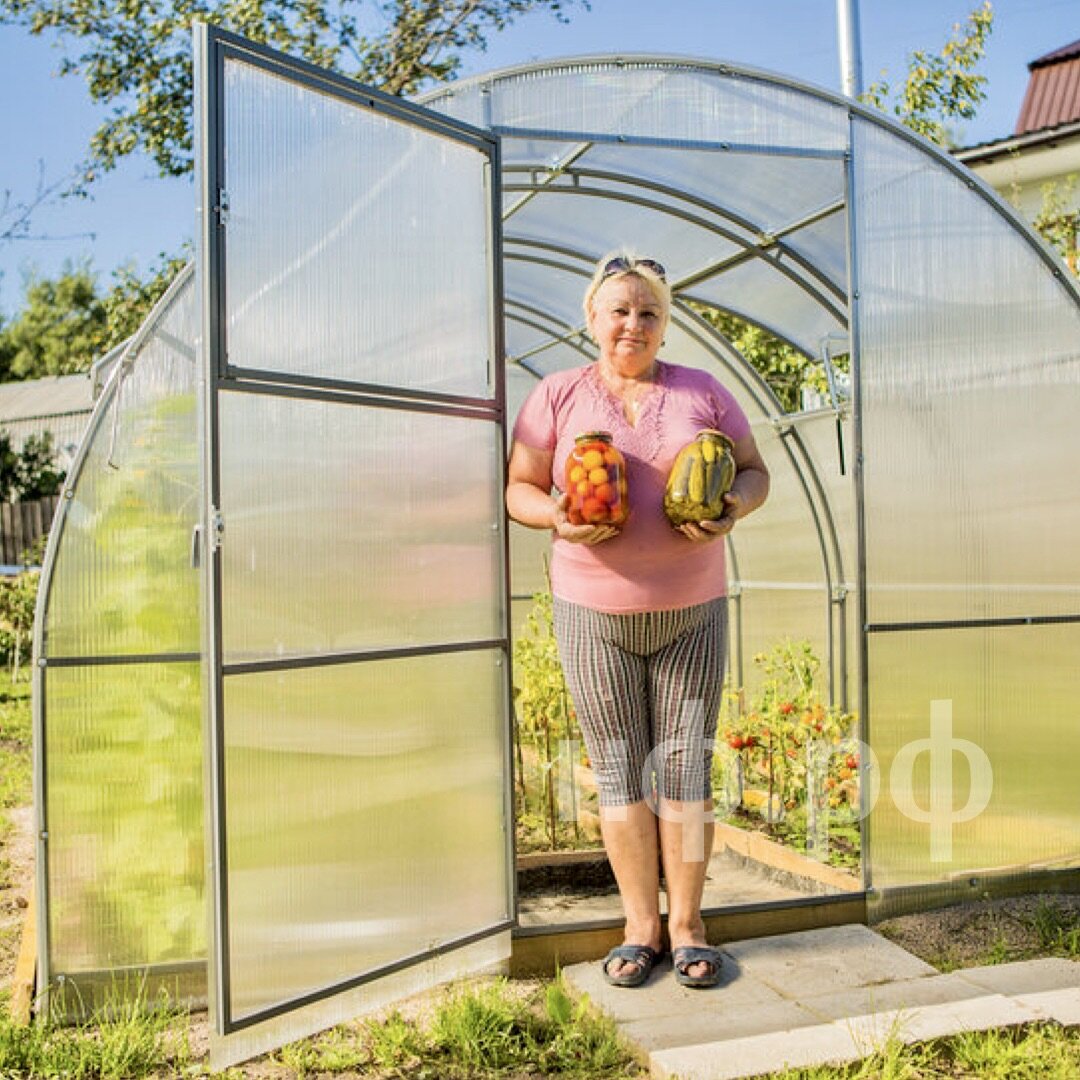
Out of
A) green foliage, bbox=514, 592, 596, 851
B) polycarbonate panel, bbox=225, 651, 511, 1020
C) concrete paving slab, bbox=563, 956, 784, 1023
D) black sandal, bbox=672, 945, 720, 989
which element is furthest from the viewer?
green foliage, bbox=514, 592, 596, 851

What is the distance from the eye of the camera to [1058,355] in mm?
4500

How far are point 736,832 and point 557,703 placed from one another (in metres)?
0.90

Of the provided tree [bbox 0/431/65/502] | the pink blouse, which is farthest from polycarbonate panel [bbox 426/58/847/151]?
tree [bbox 0/431/65/502]

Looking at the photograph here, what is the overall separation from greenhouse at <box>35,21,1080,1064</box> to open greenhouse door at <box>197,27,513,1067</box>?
0.03 ft

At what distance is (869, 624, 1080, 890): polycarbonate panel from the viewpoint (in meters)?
4.14

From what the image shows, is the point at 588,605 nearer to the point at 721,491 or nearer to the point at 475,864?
the point at 721,491

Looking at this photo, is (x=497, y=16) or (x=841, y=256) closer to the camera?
(x=841, y=256)

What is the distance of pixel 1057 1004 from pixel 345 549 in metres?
2.16

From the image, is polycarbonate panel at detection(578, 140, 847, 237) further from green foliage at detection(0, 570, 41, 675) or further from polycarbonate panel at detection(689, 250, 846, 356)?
green foliage at detection(0, 570, 41, 675)

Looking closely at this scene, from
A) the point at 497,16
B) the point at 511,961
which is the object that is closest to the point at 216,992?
the point at 511,961

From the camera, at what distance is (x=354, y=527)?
10.9ft

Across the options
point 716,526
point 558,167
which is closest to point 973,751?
point 716,526

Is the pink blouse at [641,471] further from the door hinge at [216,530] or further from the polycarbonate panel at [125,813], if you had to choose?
the polycarbonate panel at [125,813]

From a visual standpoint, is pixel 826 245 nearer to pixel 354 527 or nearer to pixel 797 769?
pixel 797 769
